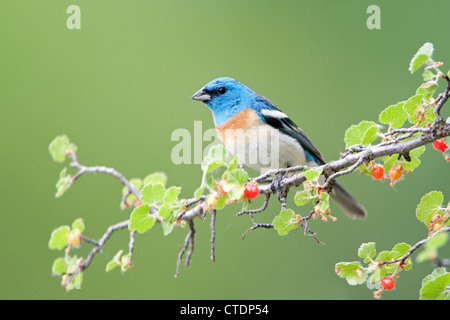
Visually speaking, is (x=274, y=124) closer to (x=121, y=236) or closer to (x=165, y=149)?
(x=165, y=149)

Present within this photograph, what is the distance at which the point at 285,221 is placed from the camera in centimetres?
162

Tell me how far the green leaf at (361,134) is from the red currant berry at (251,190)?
368mm

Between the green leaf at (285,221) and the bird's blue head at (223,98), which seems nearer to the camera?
the green leaf at (285,221)

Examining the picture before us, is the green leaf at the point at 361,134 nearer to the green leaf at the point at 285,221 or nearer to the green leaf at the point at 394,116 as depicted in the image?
the green leaf at the point at 394,116

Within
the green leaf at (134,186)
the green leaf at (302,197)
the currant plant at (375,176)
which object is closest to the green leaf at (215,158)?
the currant plant at (375,176)

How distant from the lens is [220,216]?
15.5 feet

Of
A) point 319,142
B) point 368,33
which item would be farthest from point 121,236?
point 368,33

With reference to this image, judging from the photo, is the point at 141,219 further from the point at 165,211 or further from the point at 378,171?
the point at 378,171

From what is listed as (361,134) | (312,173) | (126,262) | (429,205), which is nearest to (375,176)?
(361,134)

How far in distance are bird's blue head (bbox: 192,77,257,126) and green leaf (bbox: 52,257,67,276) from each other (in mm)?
1139

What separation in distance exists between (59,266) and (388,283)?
4.45 feet

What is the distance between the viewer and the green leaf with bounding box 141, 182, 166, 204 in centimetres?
173

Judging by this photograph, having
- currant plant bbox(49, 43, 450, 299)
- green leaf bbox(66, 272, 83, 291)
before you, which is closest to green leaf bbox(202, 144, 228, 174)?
currant plant bbox(49, 43, 450, 299)

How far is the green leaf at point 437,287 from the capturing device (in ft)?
4.34
